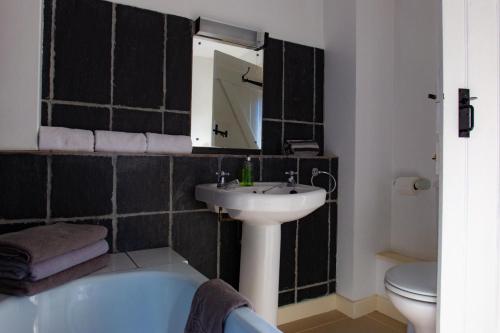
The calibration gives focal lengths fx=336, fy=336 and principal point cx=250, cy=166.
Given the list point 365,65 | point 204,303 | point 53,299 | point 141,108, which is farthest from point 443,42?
point 53,299

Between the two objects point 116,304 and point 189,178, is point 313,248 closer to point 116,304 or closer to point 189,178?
point 189,178

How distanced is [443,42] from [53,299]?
170cm

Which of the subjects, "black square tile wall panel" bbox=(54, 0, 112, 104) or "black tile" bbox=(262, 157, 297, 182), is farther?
"black tile" bbox=(262, 157, 297, 182)

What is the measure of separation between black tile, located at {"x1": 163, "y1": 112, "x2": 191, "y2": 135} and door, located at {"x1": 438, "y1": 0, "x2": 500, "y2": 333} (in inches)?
51.4

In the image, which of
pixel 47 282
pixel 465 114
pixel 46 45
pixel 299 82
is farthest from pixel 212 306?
pixel 299 82

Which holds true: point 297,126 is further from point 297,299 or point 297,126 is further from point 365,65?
point 297,299

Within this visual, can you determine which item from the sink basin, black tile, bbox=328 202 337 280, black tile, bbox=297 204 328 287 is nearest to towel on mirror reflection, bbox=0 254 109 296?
the sink basin

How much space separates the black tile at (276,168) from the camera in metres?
2.14

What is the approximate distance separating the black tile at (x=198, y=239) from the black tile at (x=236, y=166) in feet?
0.89

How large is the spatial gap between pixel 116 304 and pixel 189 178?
75 cm

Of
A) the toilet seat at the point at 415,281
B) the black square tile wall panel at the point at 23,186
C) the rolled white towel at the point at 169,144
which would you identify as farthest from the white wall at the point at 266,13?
the toilet seat at the point at 415,281

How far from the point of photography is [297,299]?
2.25 meters

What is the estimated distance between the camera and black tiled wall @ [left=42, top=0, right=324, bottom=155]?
164 centimetres

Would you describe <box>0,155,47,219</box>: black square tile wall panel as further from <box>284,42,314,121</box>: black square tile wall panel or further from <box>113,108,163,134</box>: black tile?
<box>284,42,314,121</box>: black square tile wall panel
